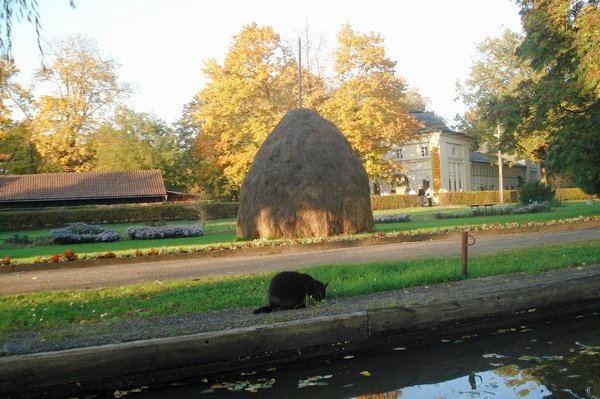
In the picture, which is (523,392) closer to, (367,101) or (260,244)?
(260,244)

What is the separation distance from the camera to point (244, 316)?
722 cm

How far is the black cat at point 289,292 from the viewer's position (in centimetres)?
755

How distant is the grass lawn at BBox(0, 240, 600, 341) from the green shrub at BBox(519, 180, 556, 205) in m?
27.0

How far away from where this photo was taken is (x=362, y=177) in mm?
21250

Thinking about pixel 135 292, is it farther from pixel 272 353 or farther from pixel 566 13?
pixel 566 13

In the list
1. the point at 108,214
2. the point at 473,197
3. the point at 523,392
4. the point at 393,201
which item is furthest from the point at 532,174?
the point at 523,392

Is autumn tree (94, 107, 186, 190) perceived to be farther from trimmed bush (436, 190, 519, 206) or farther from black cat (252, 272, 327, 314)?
black cat (252, 272, 327, 314)

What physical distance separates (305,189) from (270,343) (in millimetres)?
13998

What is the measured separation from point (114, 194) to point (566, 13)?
131 feet

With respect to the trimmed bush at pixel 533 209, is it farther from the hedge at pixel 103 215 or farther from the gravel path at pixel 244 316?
the gravel path at pixel 244 316

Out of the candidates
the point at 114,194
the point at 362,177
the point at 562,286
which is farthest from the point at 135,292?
the point at 114,194

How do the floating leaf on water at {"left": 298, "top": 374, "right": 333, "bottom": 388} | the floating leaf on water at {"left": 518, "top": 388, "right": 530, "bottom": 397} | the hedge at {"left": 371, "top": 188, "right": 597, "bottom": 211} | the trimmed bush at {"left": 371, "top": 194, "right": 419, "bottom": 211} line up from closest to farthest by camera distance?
the floating leaf on water at {"left": 518, "top": 388, "right": 530, "bottom": 397}, the floating leaf on water at {"left": 298, "top": 374, "right": 333, "bottom": 388}, the trimmed bush at {"left": 371, "top": 194, "right": 419, "bottom": 211}, the hedge at {"left": 371, "top": 188, "right": 597, "bottom": 211}

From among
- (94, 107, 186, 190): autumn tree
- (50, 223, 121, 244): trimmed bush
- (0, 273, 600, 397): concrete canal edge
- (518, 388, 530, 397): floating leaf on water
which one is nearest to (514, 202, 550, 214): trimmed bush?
(50, 223, 121, 244): trimmed bush

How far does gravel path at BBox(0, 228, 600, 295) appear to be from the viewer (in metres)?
12.0
